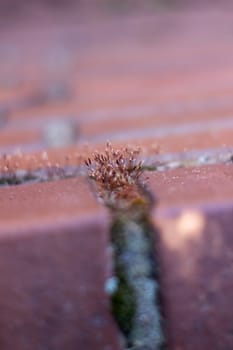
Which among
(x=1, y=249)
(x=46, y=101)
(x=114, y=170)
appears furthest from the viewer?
(x=46, y=101)

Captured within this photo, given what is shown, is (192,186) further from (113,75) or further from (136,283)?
(113,75)

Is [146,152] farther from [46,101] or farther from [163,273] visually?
[46,101]

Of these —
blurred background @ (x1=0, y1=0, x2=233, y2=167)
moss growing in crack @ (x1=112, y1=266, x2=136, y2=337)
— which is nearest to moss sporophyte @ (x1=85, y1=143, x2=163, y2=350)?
moss growing in crack @ (x1=112, y1=266, x2=136, y2=337)

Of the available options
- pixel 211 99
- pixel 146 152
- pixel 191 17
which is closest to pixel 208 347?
pixel 146 152

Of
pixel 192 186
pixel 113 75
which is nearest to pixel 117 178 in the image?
pixel 192 186

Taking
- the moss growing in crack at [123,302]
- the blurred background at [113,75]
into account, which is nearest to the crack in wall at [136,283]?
the moss growing in crack at [123,302]
